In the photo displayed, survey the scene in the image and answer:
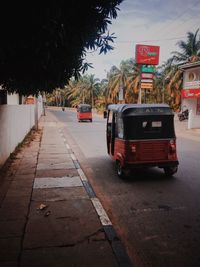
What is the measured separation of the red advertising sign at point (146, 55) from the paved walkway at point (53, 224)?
30.1 m

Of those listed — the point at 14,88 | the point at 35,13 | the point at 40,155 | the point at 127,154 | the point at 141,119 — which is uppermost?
the point at 35,13

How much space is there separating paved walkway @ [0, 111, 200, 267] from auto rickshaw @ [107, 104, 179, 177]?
1.44 m

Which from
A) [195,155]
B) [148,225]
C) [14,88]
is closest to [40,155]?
[14,88]

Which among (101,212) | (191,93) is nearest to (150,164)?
(101,212)

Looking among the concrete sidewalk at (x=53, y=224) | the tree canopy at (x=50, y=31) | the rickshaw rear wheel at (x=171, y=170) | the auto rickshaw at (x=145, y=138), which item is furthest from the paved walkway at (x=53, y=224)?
the tree canopy at (x=50, y=31)

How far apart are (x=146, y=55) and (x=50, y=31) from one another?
1365 inches

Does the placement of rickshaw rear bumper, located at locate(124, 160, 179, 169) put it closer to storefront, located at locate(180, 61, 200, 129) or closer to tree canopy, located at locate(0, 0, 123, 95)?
tree canopy, located at locate(0, 0, 123, 95)

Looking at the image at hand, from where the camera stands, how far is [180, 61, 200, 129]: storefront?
27.1m

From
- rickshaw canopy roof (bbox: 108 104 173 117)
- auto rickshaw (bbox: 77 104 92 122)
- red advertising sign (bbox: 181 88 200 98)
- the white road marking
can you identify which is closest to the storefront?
red advertising sign (bbox: 181 88 200 98)

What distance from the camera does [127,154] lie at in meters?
8.16

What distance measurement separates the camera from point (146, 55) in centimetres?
3700

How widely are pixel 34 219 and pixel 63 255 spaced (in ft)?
4.97

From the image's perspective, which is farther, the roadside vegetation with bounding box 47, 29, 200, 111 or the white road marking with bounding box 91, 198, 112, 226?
the roadside vegetation with bounding box 47, 29, 200, 111

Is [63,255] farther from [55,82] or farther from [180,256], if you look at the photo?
[55,82]
